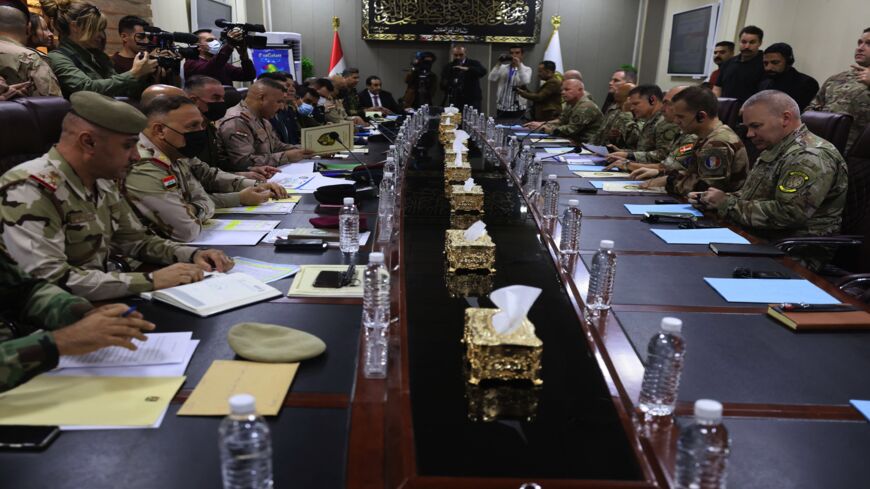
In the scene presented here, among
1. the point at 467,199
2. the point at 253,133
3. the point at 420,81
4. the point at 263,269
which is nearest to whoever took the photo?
the point at 263,269

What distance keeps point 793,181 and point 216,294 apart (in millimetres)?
1905

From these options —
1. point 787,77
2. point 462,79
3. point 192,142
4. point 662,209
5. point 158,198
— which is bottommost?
point 662,209

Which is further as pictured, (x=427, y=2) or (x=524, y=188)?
(x=427, y=2)

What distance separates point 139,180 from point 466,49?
262 inches

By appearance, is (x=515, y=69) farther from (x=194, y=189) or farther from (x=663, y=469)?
(x=663, y=469)

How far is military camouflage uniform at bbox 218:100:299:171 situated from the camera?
304 centimetres

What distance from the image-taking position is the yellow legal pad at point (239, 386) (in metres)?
0.93

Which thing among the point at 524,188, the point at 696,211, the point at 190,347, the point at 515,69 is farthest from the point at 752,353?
the point at 515,69

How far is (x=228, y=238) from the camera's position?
1843 mm

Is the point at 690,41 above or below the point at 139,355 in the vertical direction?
above

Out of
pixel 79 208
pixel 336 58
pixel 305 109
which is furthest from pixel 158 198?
pixel 336 58

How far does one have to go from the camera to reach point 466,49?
7.89 m

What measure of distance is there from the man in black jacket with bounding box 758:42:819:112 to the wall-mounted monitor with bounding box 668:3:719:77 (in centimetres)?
230

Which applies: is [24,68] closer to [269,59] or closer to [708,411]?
[708,411]
